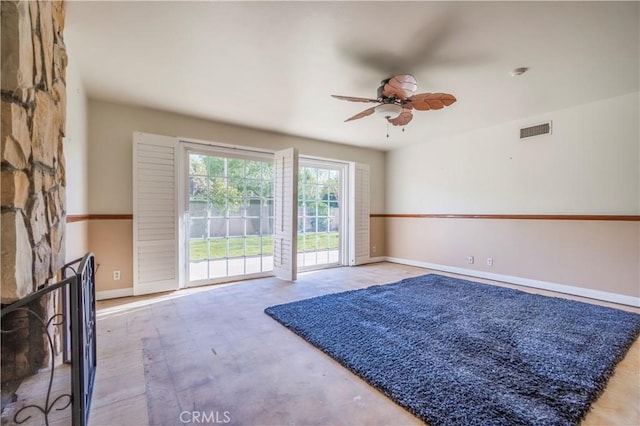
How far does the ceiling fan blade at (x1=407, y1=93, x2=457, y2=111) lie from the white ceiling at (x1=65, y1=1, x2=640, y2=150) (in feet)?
0.94

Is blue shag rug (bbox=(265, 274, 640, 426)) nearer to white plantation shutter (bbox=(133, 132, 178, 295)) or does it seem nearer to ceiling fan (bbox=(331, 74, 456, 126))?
white plantation shutter (bbox=(133, 132, 178, 295))

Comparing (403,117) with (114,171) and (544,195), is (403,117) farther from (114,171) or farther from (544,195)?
(114,171)

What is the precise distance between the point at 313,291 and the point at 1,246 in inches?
116

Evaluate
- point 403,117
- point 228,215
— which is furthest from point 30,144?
point 228,215

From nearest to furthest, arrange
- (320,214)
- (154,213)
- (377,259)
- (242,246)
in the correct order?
(154,213) → (242,246) → (320,214) → (377,259)

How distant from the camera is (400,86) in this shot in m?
2.40

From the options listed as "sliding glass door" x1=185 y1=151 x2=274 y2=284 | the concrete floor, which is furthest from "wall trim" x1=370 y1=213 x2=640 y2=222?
"sliding glass door" x1=185 y1=151 x2=274 y2=284

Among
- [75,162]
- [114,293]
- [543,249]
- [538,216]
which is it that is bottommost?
[114,293]

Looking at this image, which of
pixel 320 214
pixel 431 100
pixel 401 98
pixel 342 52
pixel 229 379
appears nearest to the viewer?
pixel 229 379

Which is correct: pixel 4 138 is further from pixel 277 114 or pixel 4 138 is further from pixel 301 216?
pixel 301 216

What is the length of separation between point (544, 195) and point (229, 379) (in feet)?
13.4

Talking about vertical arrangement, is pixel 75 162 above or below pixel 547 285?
above

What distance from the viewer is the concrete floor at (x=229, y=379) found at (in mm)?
1445

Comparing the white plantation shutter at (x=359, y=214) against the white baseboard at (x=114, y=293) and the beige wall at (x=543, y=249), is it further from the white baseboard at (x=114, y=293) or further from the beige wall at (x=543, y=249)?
the white baseboard at (x=114, y=293)
